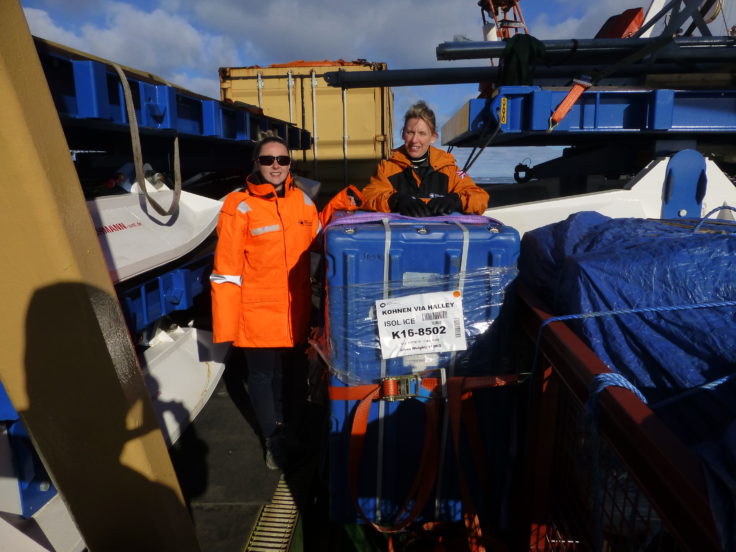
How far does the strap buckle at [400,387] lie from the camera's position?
191cm

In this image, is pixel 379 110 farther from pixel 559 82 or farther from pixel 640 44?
pixel 640 44

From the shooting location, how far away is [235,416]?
11.2 feet

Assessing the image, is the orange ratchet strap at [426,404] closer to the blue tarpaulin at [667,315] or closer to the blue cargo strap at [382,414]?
the blue cargo strap at [382,414]

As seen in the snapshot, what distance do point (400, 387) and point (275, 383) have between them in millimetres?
1205

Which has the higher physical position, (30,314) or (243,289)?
(30,314)

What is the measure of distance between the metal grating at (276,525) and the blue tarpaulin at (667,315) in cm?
162

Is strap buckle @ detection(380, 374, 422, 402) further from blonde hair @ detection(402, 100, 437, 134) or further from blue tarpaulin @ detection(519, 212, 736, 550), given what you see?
blonde hair @ detection(402, 100, 437, 134)

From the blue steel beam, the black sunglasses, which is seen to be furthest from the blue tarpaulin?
the blue steel beam

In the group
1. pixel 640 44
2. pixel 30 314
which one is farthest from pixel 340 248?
pixel 640 44

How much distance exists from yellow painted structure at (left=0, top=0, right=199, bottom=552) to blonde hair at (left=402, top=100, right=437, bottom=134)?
1.76m

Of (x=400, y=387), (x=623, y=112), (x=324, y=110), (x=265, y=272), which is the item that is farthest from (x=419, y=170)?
(x=324, y=110)

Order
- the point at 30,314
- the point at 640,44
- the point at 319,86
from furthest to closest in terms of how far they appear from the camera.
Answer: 1. the point at 319,86
2. the point at 640,44
3. the point at 30,314

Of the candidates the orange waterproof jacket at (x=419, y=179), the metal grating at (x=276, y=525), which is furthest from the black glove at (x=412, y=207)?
the metal grating at (x=276, y=525)

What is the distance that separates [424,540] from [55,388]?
170 cm
